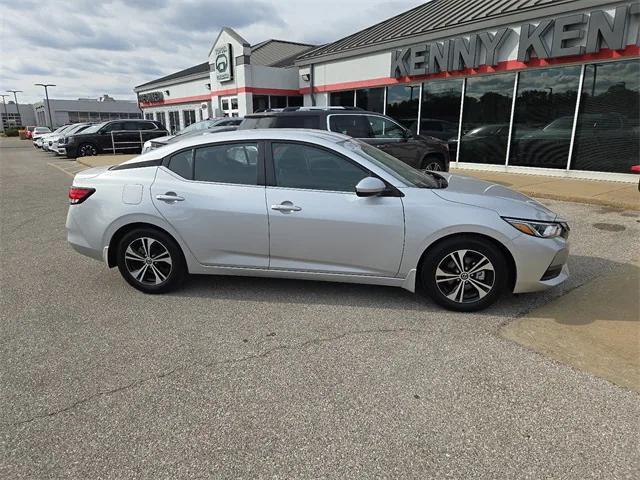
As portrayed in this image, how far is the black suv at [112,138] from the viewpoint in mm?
21188

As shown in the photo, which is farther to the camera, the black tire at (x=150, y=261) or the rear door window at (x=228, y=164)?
the black tire at (x=150, y=261)

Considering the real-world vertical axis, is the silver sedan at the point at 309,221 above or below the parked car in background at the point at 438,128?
below

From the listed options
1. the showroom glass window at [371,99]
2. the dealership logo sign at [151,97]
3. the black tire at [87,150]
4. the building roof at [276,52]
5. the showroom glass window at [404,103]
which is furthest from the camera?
the dealership logo sign at [151,97]

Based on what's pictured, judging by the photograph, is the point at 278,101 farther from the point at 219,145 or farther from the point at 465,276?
the point at 465,276

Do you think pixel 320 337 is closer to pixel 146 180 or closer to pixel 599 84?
pixel 146 180

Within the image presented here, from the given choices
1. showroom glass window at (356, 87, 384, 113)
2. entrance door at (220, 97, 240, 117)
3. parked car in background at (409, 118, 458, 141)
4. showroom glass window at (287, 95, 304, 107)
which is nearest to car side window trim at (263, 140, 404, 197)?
parked car in background at (409, 118, 458, 141)

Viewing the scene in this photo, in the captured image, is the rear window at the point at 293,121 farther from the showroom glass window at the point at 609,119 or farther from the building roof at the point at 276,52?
the building roof at the point at 276,52

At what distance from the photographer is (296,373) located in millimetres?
2957

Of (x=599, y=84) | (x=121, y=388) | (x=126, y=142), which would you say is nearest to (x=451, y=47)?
(x=599, y=84)

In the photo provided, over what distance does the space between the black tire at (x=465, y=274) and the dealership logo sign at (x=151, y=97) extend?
35.2 m

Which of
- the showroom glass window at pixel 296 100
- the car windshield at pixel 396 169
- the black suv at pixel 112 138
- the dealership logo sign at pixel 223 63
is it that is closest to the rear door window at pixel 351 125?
the car windshield at pixel 396 169

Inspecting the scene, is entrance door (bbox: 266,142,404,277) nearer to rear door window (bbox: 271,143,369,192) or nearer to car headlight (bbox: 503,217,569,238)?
rear door window (bbox: 271,143,369,192)

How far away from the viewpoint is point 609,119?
10219 mm

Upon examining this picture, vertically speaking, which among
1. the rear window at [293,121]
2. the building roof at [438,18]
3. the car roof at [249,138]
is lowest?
the car roof at [249,138]
